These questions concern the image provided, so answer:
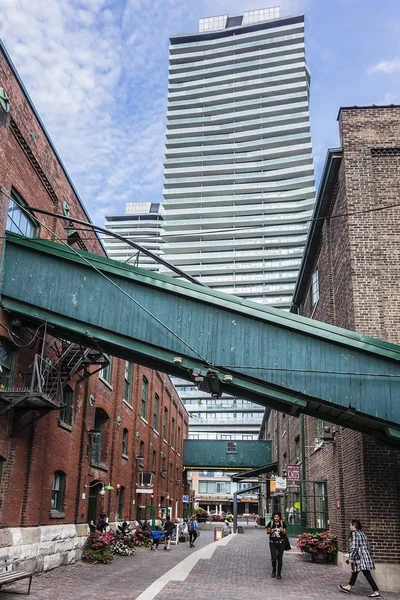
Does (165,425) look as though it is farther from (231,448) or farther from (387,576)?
(387,576)

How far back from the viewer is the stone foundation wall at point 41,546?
41.7ft

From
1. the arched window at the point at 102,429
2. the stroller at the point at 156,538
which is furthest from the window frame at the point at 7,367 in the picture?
the stroller at the point at 156,538

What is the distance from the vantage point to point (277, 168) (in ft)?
403

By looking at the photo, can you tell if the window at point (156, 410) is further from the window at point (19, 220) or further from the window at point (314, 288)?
the window at point (19, 220)

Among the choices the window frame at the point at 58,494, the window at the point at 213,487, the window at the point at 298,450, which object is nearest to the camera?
the window frame at the point at 58,494

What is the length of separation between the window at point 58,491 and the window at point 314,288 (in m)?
11.7

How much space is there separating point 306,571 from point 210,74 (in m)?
134

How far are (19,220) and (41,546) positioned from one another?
8.28 meters

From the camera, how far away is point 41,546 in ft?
47.2

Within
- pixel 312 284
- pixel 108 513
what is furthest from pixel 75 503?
pixel 312 284

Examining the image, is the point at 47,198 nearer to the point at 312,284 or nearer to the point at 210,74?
the point at 312,284

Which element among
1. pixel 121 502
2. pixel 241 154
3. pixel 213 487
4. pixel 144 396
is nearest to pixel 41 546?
pixel 121 502

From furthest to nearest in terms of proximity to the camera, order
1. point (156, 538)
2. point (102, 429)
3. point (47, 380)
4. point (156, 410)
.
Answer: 1. point (156, 410)
2. point (102, 429)
3. point (156, 538)
4. point (47, 380)

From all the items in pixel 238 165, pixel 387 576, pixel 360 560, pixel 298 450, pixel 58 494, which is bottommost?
pixel 387 576
